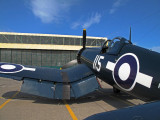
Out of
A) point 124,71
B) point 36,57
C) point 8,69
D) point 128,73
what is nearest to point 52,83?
point 8,69

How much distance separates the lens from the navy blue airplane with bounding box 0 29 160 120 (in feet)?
8.86

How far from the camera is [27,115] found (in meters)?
3.90

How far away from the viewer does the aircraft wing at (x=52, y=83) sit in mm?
4918

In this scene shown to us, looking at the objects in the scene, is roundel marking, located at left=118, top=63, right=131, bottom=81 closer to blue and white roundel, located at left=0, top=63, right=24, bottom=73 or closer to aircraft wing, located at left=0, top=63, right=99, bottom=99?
aircraft wing, located at left=0, top=63, right=99, bottom=99

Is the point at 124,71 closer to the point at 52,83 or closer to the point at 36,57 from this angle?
the point at 52,83

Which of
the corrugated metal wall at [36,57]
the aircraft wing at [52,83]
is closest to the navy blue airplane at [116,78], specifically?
the aircraft wing at [52,83]

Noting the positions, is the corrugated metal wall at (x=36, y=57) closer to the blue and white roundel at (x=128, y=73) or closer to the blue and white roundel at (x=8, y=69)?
the blue and white roundel at (x=8, y=69)

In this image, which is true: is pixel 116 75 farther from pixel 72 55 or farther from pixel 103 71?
pixel 72 55

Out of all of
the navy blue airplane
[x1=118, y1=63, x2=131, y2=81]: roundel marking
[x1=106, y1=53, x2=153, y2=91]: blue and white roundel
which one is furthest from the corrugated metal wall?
[x1=118, y1=63, x2=131, y2=81]: roundel marking

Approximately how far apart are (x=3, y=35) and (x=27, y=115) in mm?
26579

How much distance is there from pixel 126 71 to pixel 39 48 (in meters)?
25.0

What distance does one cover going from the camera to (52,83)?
17.3ft

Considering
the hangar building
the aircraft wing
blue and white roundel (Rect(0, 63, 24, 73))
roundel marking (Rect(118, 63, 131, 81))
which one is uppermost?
the hangar building

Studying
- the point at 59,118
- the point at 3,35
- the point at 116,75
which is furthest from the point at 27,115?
the point at 3,35
